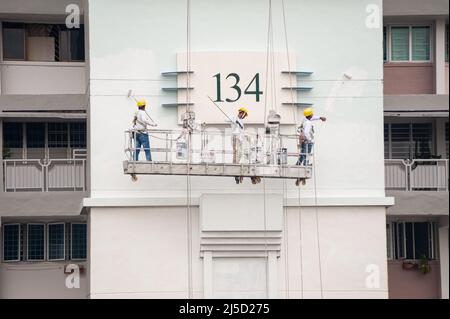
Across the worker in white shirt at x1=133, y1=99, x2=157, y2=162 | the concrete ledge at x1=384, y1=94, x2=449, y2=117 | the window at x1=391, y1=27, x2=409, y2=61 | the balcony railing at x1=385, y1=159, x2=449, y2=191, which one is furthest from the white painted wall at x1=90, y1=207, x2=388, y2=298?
the window at x1=391, y1=27, x2=409, y2=61

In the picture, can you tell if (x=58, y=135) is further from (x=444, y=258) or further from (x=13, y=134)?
(x=444, y=258)

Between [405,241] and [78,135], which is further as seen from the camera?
[405,241]

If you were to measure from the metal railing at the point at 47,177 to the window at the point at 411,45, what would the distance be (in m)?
9.53

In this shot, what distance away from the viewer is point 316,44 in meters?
50.9

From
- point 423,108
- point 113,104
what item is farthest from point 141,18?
point 423,108

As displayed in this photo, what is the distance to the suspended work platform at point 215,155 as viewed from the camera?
48.2 m

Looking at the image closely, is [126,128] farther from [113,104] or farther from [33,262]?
[33,262]

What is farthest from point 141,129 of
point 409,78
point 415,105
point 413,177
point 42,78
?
point 409,78

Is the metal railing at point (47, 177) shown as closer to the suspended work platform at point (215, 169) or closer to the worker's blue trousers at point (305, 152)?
the suspended work platform at point (215, 169)

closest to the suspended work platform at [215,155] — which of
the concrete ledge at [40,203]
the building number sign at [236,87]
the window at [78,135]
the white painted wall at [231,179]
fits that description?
the white painted wall at [231,179]

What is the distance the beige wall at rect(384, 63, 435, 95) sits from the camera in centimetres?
5447

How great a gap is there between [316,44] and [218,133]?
3.67 metres

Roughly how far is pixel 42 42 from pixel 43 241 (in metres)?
5.80

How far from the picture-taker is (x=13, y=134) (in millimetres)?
55000
